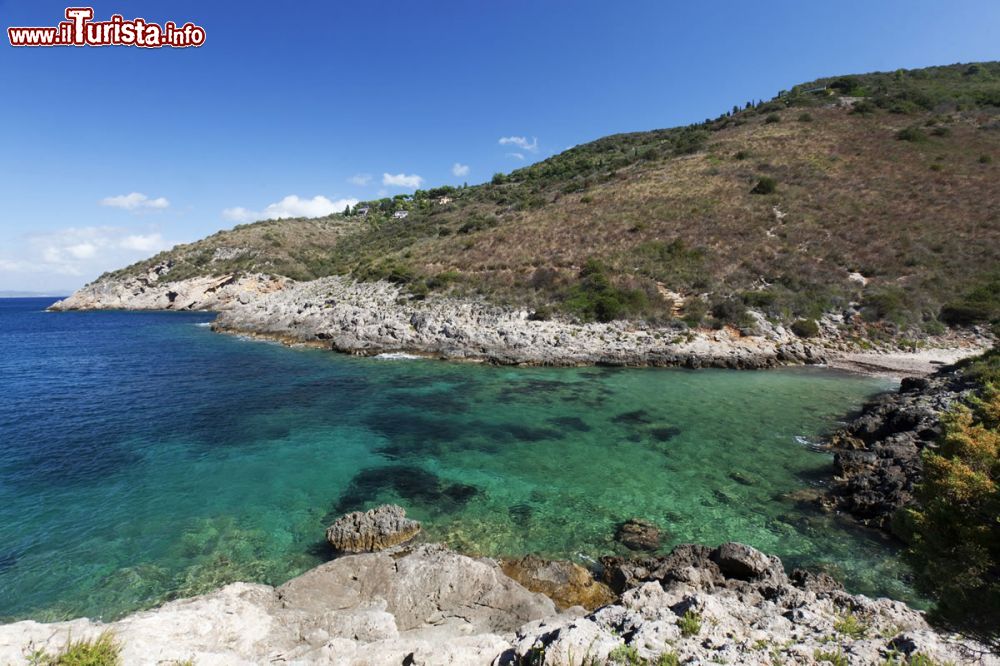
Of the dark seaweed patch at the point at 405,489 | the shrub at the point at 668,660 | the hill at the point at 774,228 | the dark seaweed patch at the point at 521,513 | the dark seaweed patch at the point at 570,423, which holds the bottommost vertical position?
the dark seaweed patch at the point at 521,513

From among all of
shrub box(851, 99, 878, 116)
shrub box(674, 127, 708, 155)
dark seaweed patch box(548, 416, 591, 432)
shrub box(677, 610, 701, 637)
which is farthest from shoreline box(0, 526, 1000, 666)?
shrub box(851, 99, 878, 116)

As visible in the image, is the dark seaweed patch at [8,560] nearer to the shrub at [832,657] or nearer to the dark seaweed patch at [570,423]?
the shrub at [832,657]

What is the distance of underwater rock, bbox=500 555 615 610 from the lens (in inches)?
352

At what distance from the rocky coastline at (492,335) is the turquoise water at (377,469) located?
404cm

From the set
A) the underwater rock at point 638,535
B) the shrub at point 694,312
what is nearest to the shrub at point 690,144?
the shrub at point 694,312

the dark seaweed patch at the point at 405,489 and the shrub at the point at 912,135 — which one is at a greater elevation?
the shrub at the point at 912,135

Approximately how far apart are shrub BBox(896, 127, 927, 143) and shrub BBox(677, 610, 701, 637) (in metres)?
80.0

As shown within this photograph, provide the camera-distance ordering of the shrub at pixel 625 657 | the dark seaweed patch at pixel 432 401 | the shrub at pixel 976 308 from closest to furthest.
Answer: the shrub at pixel 625 657, the dark seaweed patch at pixel 432 401, the shrub at pixel 976 308

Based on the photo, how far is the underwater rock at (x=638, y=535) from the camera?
Result: 10992 mm

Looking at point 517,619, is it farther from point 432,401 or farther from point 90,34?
point 90,34

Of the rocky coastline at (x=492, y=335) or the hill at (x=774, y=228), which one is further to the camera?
the hill at (x=774, y=228)

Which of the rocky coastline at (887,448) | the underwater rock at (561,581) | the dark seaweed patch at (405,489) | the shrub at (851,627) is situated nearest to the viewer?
the shrub at (851,627)

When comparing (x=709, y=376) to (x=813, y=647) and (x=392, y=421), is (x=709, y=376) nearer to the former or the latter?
(x=392, y=421)

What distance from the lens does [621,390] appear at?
2542 centimetres
